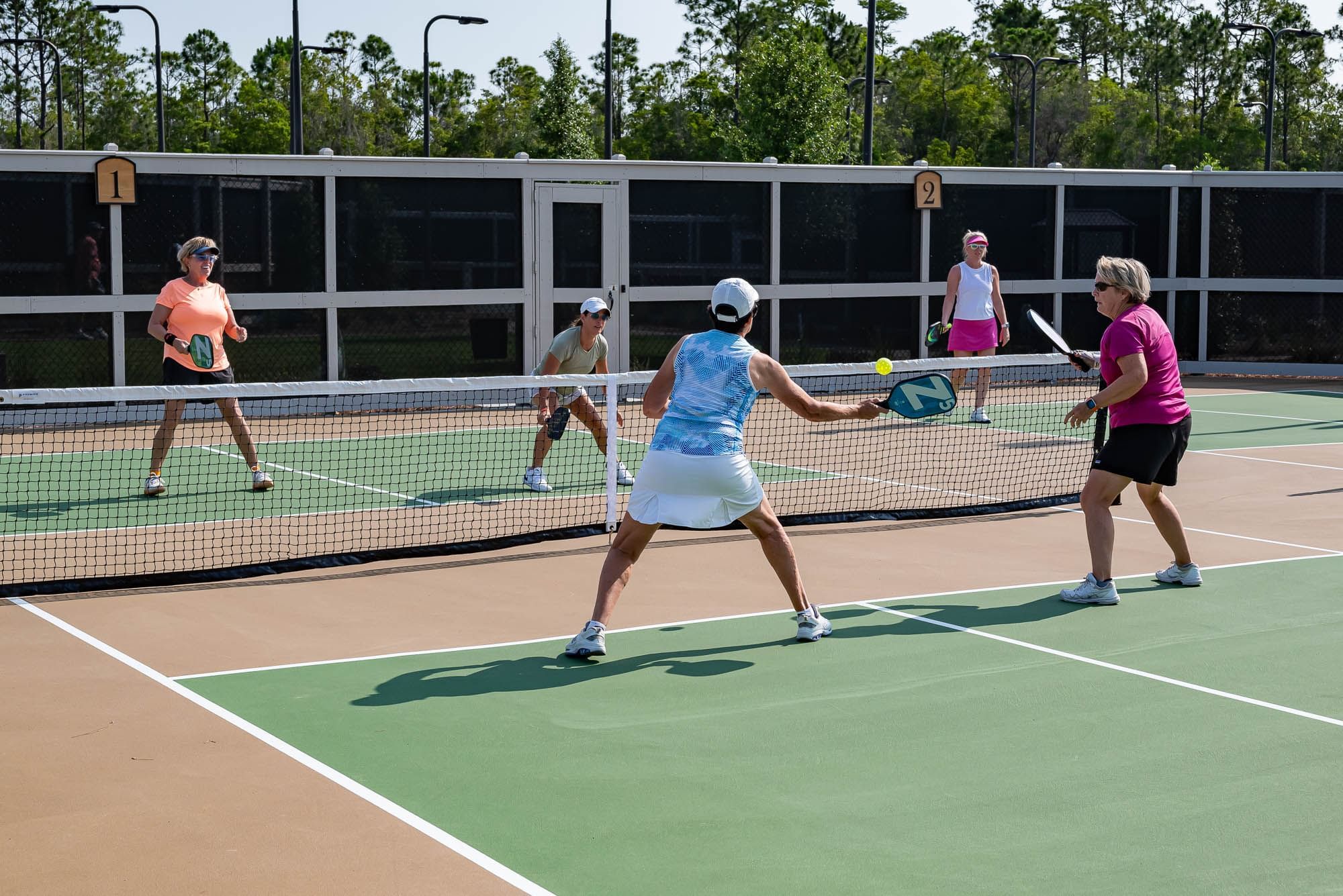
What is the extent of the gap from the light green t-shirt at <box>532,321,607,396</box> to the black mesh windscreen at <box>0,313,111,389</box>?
714 cm

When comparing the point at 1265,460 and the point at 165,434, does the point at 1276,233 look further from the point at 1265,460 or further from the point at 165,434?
the point at 165,434

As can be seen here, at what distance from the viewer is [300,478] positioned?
1291cm

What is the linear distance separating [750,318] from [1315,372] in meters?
17.9

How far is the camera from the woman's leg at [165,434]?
38.2 feet

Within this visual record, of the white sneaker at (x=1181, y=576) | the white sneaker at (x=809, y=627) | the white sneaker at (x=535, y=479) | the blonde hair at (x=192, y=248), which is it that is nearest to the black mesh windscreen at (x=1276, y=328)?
the white sneaker at (x=535, y=479)

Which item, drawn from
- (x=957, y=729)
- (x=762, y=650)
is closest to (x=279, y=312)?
(x=762, y=650)

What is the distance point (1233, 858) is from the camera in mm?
4855

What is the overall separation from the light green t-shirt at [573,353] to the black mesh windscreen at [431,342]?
693 cm

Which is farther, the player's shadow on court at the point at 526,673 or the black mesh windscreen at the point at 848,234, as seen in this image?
the black mesh windscreen at the point at 848,234

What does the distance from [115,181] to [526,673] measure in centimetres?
1202

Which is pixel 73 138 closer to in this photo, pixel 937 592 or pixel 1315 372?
pixel 1315 372

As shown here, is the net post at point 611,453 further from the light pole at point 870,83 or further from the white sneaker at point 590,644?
the light pole at point 870,83

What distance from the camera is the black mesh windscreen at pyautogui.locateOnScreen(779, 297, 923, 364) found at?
20844 millimetres

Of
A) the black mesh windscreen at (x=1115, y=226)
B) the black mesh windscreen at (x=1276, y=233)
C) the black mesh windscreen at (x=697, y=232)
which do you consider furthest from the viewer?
the black mesh windscreen at (x=1115, y=226)
